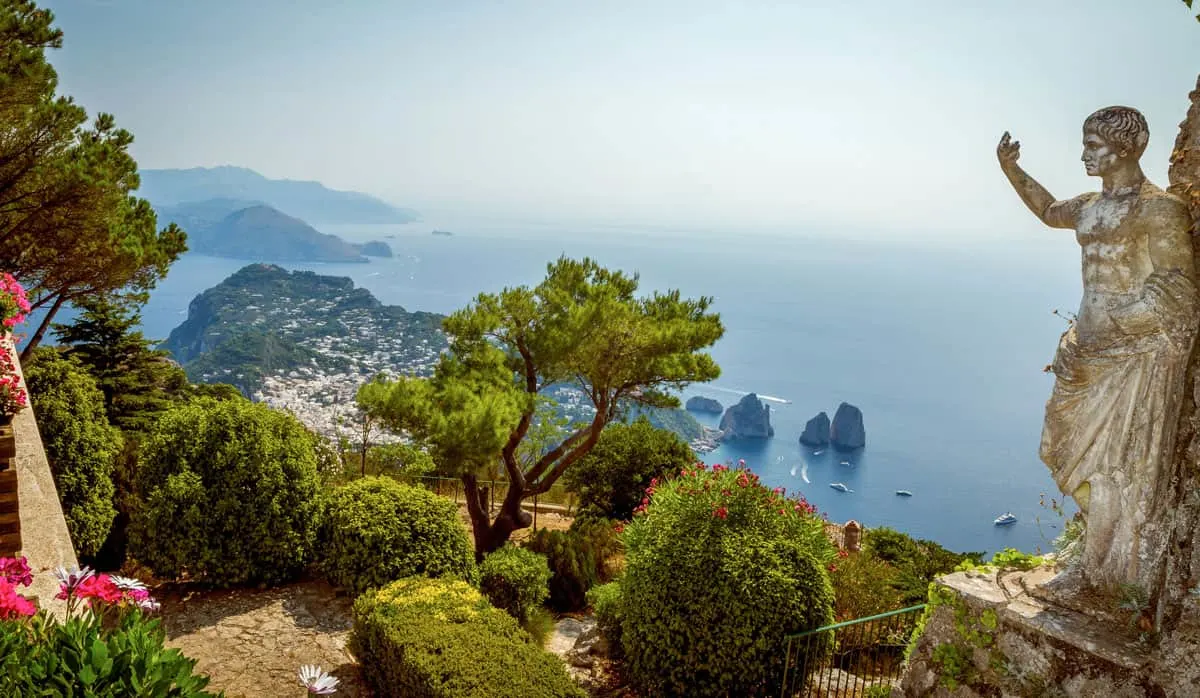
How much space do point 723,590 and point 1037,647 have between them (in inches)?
91.5

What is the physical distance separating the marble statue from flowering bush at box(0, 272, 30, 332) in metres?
8.53

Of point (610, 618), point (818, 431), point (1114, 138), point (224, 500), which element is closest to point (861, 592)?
point (610, 618)

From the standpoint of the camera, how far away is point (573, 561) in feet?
31.7

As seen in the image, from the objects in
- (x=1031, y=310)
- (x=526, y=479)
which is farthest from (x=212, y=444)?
(x=1031, y=310)

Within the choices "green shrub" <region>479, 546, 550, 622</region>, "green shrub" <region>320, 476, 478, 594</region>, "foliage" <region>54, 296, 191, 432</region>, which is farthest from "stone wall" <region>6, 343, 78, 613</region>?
"foliage" <region>54, 296, 191, 432</region>

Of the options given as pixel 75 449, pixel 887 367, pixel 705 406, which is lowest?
pixel 705 406

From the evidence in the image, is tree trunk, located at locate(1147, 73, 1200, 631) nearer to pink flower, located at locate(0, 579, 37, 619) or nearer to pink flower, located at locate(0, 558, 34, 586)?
pink flower, located at locate(0, 579, 37, 619)

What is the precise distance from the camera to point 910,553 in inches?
401

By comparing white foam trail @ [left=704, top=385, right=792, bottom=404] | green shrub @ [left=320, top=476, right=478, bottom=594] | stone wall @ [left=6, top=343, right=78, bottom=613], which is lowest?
white foam trail @ [left=704, top=385, right=792, bottom=404]

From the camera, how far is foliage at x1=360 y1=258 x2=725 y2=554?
9.00 metres

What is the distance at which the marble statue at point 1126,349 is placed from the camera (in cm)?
378

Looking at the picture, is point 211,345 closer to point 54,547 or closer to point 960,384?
point 54,547

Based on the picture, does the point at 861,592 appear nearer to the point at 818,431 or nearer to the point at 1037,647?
the point at 1037,647

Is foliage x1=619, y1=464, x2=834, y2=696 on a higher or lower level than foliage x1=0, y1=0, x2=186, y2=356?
lower
